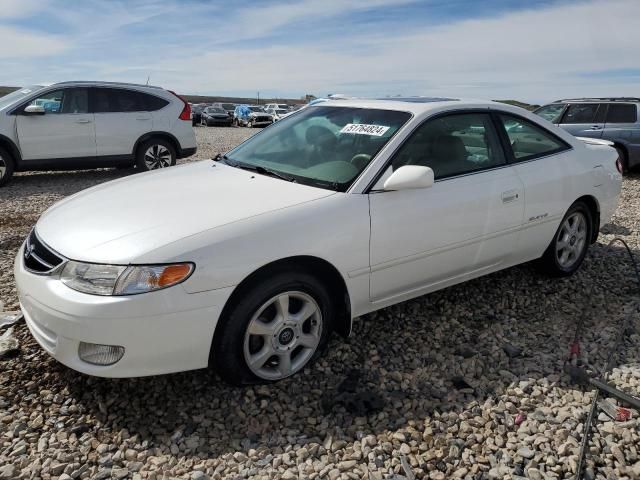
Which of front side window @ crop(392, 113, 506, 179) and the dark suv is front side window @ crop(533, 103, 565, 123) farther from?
front side window @ crop(392, 113, 506, 179)

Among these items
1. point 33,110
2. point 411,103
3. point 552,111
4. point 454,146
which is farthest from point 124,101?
point 552,111

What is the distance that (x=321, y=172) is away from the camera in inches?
126

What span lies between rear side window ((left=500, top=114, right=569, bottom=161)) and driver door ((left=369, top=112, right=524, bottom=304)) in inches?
7.2

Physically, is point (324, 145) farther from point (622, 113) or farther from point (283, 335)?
point (622, 113)

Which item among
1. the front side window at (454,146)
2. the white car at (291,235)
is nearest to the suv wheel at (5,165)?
the white car at (291,235)

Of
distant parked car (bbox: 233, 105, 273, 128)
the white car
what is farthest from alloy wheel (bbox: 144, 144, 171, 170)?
distant parked car (bbox: 233, 105, 273, 128)

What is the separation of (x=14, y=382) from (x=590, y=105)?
1099 centimetres

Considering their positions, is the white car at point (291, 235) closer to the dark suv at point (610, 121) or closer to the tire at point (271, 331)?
the tire at point (271, 331)

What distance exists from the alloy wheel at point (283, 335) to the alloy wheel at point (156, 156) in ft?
24.5

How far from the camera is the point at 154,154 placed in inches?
377

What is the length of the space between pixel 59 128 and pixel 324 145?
6721 mm

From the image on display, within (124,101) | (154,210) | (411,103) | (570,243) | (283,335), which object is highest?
(124,101)

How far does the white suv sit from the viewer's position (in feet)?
27.1

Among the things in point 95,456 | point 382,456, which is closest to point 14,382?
point 95,456
